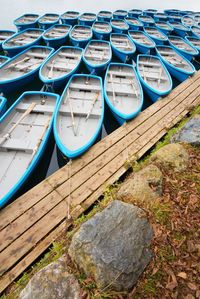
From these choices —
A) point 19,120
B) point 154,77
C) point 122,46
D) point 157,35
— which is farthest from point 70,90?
point 157,35

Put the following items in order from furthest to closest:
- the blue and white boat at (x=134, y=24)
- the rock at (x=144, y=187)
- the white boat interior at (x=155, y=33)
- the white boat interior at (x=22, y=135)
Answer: the blue and white boat at (x=134, y=24) < the white boat interior at (x=155, y=33) < the white boat interior at (x=22, y=135) < the rock at (x=144, y=187)

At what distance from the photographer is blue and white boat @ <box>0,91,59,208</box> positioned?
5.43 m

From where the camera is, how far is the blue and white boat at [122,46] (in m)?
11.9

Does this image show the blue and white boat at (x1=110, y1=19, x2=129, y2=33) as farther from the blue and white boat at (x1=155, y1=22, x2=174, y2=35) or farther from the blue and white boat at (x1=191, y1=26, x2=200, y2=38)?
the blue and white boat at (x1=191, y1=26, x2=200, y2=38)

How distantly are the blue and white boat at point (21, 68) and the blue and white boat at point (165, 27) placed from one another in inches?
369

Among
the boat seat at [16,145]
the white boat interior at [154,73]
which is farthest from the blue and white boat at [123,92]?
the boat seat at [16,145]

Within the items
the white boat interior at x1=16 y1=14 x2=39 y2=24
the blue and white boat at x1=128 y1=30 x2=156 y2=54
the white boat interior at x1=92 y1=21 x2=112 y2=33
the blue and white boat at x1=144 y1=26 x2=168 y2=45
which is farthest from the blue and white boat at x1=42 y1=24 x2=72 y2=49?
the blue and white boat at x1=144 y1=26 x2=168 y2=45

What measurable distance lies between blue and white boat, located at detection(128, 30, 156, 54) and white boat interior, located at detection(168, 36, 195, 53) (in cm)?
187

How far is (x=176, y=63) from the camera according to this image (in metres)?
11.9

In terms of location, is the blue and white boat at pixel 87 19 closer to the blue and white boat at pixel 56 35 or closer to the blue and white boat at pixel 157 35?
the blue and white boat at pixel 56 35

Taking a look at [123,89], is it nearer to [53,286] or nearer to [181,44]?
[53,286]

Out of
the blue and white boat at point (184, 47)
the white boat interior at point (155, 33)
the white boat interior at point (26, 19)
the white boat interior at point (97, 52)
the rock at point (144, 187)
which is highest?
the white boat interior at point (26, 19)

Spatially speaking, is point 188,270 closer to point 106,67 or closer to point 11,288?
point 11,288

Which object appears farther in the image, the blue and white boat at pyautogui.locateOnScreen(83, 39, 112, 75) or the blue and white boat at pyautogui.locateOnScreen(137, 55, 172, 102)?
the blue and white boat at pyautogui.locateOnScreen(83, 39, 112, 75)
